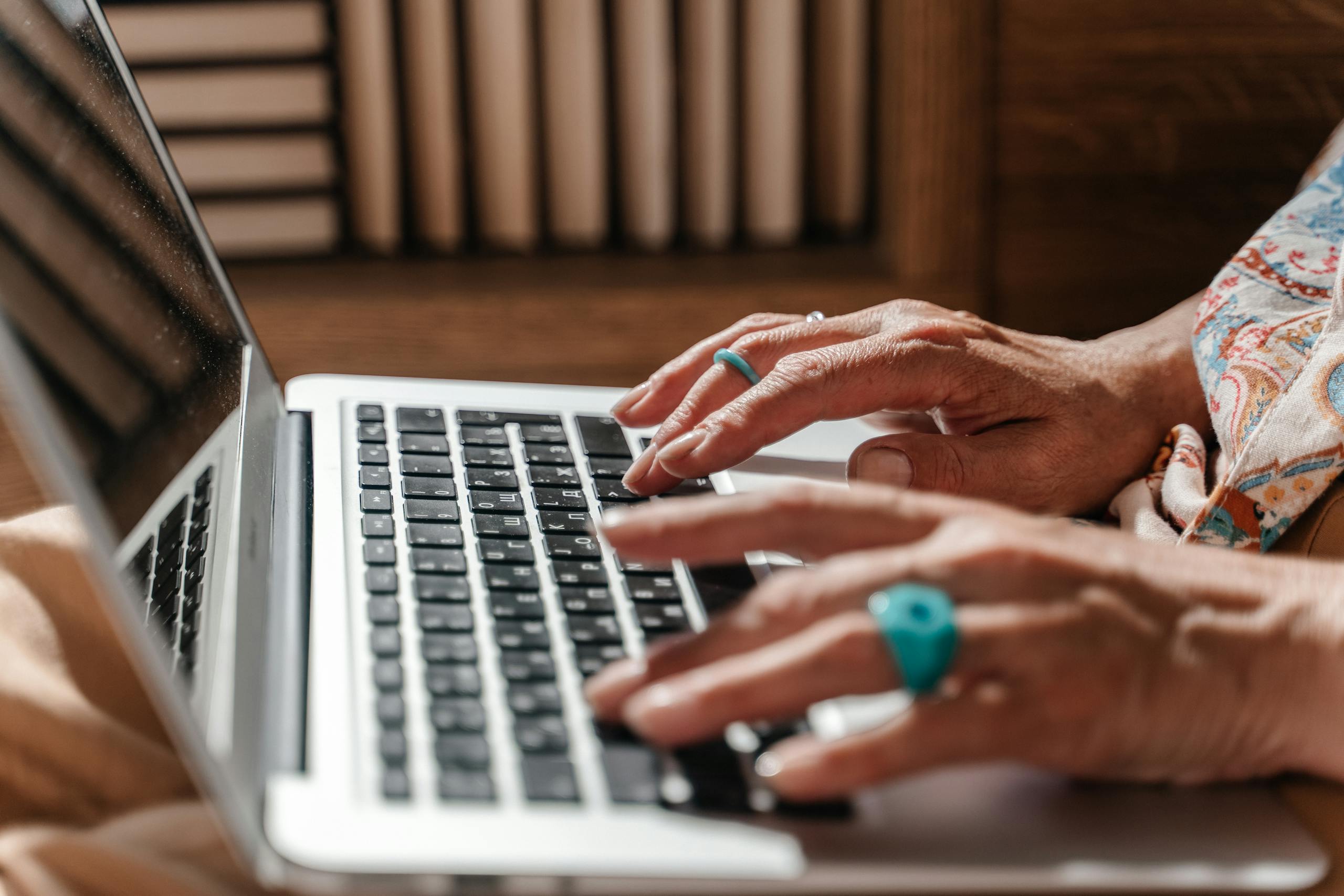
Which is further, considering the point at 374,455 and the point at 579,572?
the point at 374,455

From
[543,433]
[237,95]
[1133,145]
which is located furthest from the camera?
[237,95]

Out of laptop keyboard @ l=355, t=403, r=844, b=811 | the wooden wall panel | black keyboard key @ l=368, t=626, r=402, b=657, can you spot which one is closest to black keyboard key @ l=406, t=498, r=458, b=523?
laptop keyboard @ l=355, t=403, r=844, b=811

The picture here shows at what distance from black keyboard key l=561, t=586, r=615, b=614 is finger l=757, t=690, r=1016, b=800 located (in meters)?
0.12

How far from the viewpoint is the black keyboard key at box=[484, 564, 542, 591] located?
1.52ft

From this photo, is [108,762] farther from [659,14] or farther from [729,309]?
[659,14]

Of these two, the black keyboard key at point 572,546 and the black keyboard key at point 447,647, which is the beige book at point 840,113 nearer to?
the black keyboard key at point 572,546

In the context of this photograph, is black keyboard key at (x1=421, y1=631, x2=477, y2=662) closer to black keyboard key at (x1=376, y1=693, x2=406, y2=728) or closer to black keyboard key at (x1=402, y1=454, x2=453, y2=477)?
black keyboard key at (x1=376, y1=693, x2=406, y2=728)

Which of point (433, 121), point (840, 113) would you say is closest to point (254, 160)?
point (433, 121)

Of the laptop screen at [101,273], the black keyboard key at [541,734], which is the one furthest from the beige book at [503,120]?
the black keyboard key at [541,734]

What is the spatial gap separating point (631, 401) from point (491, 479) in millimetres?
112

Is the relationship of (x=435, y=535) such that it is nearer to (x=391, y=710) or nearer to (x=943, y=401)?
(x=391, y=710)

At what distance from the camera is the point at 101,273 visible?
0.49 metres

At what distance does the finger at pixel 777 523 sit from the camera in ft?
1.23

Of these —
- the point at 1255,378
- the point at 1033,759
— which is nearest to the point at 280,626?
the point at 1033,759
